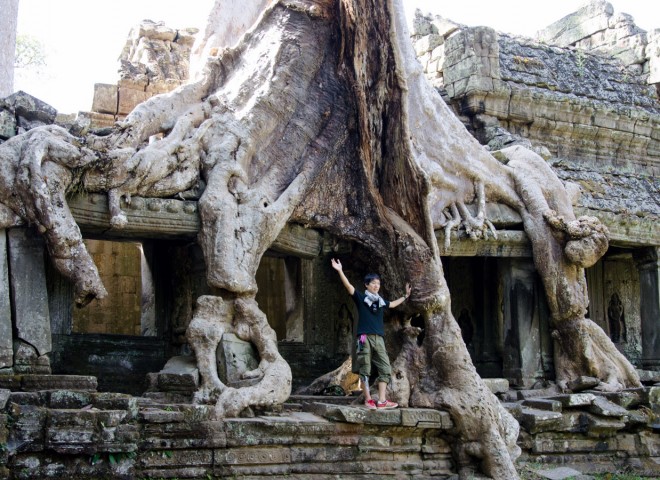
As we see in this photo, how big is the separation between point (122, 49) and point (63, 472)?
9175mm

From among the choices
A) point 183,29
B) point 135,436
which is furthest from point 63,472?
point 183,29

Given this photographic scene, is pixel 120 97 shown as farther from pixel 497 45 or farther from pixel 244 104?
pixel 497 45

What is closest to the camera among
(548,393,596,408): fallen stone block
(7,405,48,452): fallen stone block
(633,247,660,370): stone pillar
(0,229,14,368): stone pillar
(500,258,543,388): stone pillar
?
(7,405,48,452): fallen stone block

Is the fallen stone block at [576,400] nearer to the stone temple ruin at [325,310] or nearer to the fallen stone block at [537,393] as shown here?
the stone temple ruin at [325,310]

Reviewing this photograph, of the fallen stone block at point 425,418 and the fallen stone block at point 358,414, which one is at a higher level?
the fallen stone block at point 358,414

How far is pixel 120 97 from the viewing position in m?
13.0

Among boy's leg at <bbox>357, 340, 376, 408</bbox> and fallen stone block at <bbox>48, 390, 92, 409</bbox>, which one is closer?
fallen stone block at <bbox>48, 390, 92, 409</bbox>

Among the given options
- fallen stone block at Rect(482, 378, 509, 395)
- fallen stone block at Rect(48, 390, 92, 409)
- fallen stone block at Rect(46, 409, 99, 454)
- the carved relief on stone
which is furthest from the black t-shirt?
the carved relief on stone

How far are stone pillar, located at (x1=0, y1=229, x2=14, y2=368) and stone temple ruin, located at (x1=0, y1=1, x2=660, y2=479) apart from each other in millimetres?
17

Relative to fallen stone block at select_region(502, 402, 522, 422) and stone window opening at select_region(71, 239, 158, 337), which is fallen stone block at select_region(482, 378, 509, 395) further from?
stone window opening at select_region(71, 239, 158, 337)

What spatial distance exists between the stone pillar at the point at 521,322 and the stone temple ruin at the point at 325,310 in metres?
0.02

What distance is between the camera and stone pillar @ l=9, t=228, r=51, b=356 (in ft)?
28.0

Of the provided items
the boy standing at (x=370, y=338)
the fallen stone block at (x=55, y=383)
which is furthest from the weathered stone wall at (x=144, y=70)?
the fallen stone block at (x=55, y=383)

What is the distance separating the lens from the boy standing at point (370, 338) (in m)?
8.96
